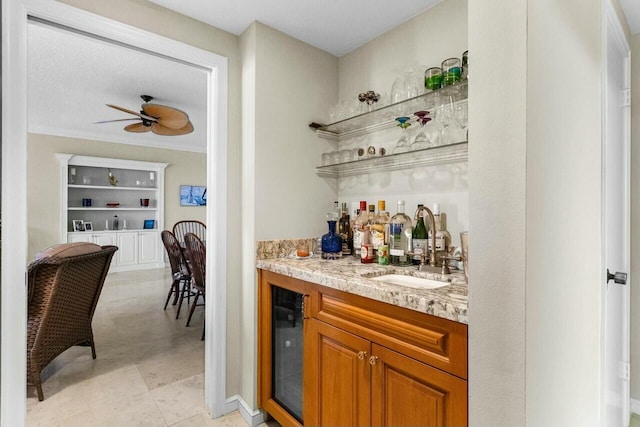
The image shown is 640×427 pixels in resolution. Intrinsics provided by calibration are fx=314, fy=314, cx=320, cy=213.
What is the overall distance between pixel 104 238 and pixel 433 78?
20.9 ft

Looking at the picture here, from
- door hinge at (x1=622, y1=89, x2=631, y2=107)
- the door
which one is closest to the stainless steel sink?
the door

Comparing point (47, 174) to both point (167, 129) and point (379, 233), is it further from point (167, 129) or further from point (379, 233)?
→ point (379, 233)

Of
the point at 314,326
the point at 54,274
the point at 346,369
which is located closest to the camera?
the point at 346,369

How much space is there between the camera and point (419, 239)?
5.46 feet

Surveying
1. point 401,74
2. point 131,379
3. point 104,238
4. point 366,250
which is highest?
point 401,74

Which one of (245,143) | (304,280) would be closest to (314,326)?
(304,280)

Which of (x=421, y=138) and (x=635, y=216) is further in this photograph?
(x=635, y=216)

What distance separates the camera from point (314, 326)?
1.47 metres

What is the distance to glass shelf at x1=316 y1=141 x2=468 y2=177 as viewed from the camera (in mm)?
1571

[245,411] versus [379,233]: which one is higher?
[379,233]

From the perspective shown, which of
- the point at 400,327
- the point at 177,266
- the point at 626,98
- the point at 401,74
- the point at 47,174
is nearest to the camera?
the point at 400,327

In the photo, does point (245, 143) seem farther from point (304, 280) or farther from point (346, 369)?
point (346, 369)

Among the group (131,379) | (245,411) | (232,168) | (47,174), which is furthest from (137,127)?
(245,411)

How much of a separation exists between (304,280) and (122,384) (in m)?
1.73
